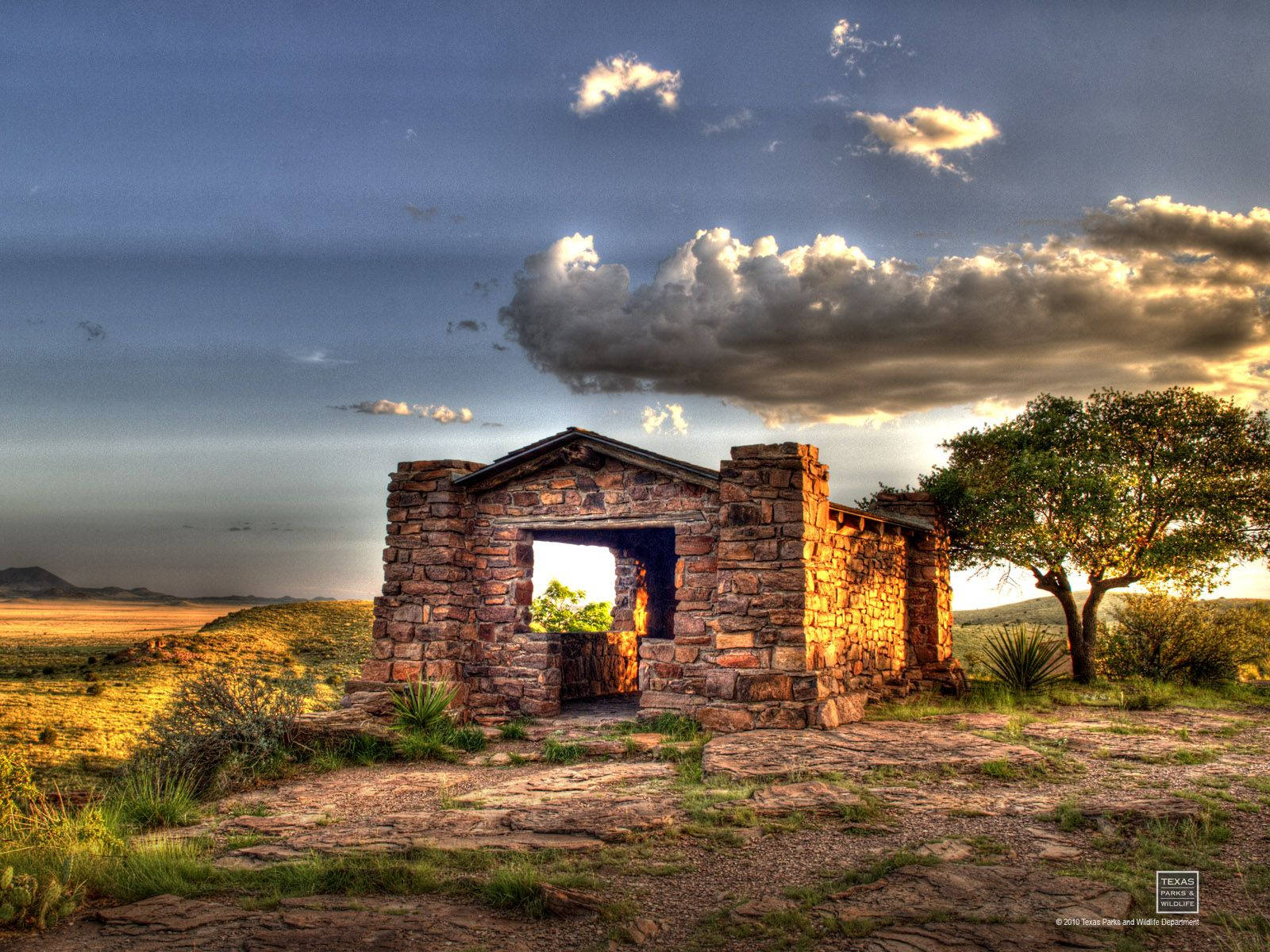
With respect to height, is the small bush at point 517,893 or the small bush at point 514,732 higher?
the small bush at point 517,893

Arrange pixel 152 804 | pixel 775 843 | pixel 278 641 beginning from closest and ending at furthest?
pixel 775 843, pixel 152 804, pixel 278 641

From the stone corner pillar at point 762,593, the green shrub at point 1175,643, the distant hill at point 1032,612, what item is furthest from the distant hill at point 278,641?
the distant hill at point 1032,612

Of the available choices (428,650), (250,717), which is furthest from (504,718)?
(250,717)

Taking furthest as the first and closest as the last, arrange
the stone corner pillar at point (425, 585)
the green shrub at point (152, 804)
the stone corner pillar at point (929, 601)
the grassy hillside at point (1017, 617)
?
the grassy hillside at point (1017, 617), the stone corner pillar at point (929, 601), the stone corner pillar at point (425, 585), the green shrub at point (152, 804)

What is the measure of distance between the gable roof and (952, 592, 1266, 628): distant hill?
113 feet

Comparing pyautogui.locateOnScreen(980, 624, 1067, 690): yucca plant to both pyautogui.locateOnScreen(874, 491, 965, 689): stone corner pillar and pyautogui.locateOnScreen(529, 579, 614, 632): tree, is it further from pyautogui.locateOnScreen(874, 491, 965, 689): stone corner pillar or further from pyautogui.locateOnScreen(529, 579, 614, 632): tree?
pyautogui.locateOnScreen(529, 579, 614, 632): tree

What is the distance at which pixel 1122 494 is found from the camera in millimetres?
18031

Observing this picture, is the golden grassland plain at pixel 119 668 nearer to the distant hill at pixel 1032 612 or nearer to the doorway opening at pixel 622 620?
the doorway opening at pixel 622 620

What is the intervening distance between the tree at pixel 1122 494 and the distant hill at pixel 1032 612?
2391cm

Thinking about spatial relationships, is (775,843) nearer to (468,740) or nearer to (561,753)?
(561,753)

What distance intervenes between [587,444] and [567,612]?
8.08 meters

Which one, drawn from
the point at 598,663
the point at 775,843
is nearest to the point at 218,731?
the point at 775,843

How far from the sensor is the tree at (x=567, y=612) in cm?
1938

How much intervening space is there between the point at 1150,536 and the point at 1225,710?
477 cm
